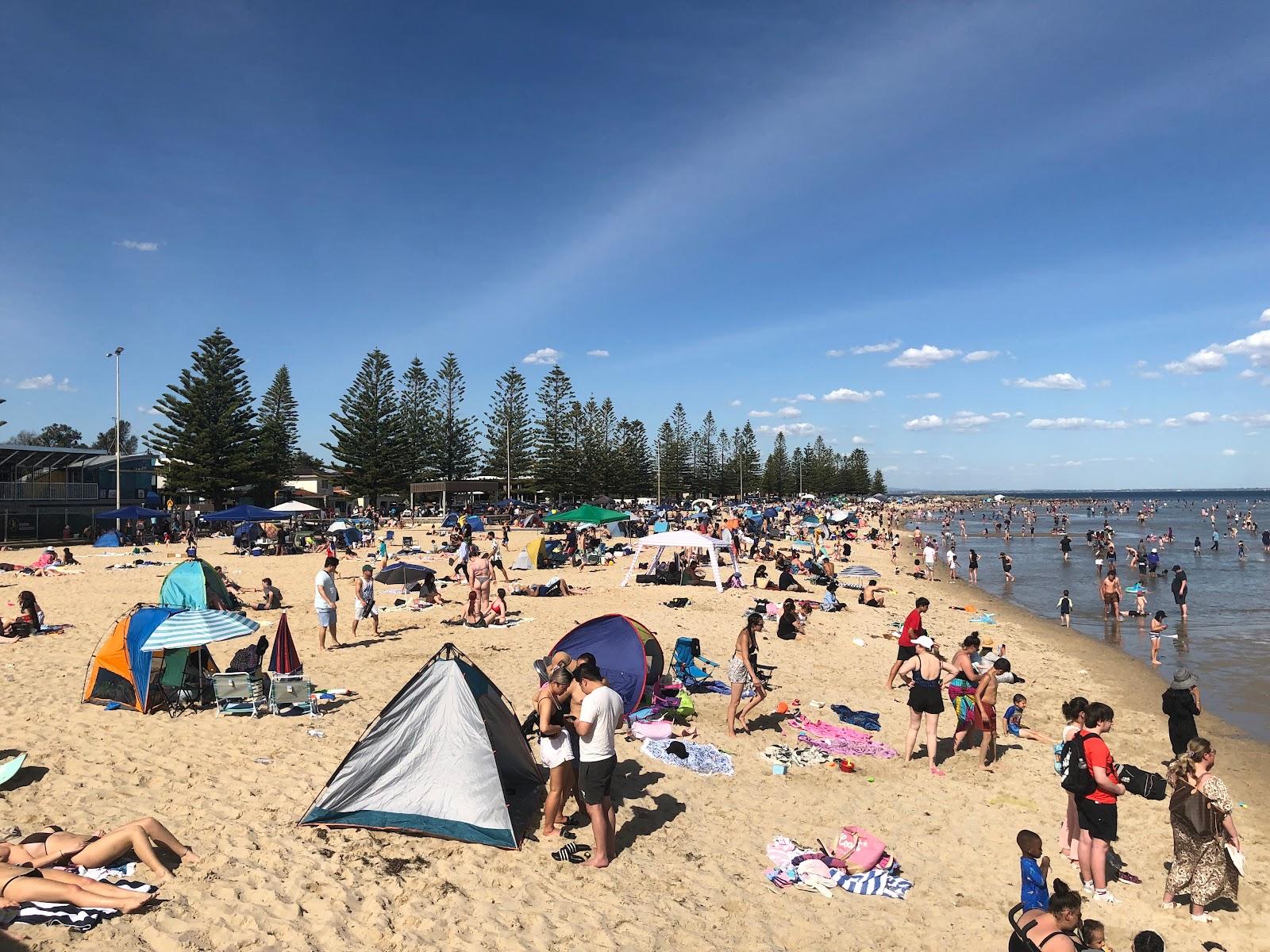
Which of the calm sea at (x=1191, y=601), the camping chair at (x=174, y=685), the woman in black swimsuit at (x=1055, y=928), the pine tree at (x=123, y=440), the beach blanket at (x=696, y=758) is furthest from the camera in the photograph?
the pine tree at (x=123, y=440)

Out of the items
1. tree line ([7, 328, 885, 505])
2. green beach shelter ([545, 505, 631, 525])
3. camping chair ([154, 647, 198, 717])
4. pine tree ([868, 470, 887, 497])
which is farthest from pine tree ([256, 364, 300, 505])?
pine tree ([868, 470, 887, 497])

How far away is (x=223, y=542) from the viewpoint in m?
29.4

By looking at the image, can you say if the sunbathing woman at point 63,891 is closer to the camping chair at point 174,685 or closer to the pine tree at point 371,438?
the camping chair at point 174,685

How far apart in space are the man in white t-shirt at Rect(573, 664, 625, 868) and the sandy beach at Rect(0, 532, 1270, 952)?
24cm

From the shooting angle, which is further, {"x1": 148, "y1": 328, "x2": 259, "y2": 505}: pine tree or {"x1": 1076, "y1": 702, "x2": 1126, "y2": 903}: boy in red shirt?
{"x1": 148, "y1": 328, "x2": 259, "y2": 505}: pine tree

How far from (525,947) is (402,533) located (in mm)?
30725

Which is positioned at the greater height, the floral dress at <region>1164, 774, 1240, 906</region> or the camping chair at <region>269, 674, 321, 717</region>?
the camping chair at <region>269, 674, 321, 717</region>

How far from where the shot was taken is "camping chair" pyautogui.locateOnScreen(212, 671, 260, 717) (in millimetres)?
7262

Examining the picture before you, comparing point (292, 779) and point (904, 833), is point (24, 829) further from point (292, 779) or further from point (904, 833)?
point (904, 833)

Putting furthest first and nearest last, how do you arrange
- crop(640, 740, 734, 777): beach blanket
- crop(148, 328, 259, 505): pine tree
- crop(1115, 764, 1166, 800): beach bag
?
→ crop(148, 328, 259, 505): pine tree < crop(640, 740, 734, 777): beach blanket < crop(1115, 764, 1166, 800): beach bag

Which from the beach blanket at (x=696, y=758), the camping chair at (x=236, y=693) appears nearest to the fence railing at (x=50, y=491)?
the camping chair at (x=236, y=693)

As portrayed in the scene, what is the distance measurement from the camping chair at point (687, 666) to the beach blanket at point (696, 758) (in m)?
1.90

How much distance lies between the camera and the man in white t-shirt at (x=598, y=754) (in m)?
4.72

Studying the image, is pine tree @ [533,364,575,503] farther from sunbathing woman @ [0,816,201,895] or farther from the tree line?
sunbathing woman @ [0,816,201,895]
